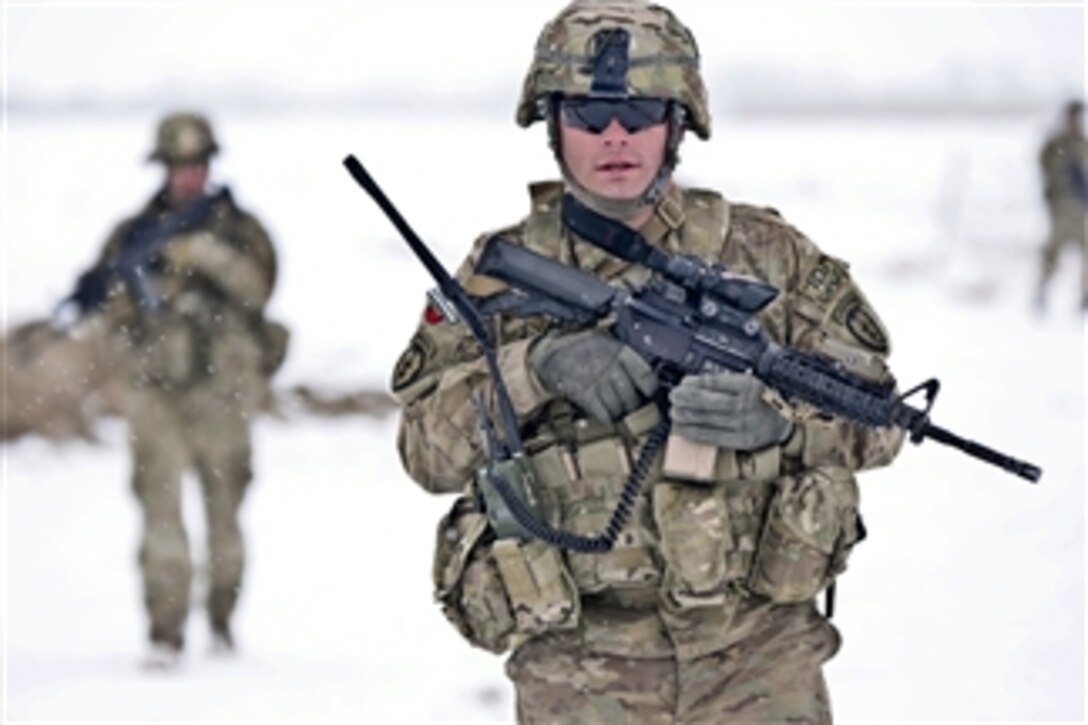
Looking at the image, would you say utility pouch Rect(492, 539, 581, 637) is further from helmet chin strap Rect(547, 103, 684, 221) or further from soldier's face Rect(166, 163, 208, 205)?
soldier's face Rect(166, 163, 208, 205)

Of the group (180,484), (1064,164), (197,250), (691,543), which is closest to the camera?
(691,543)

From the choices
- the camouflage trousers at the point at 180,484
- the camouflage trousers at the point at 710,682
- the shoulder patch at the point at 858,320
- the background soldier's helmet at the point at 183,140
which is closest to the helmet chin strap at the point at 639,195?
the shoulder patch at the point at 858,320

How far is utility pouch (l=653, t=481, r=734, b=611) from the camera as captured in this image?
135 inches

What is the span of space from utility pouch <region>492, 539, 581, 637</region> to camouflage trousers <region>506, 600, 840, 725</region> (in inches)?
3.8

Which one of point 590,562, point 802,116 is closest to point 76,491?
point 590,562

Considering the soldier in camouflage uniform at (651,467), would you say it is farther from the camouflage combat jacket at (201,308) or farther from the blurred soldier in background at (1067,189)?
the blurred soldier in background at (1067,189)

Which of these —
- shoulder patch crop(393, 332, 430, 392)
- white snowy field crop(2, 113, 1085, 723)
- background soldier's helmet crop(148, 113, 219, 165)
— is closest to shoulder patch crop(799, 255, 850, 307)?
shoulder patch crop(393, 332, 430, 392)

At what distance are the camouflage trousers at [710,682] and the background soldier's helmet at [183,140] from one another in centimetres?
389

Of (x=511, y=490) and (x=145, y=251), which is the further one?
(x=145, y=251)

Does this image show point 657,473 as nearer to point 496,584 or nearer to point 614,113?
point 496,584

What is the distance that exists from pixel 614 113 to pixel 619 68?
0.08 meters

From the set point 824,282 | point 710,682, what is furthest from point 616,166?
point 710,682

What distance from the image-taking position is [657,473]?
11.5 feet

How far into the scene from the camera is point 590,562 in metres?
3.52
